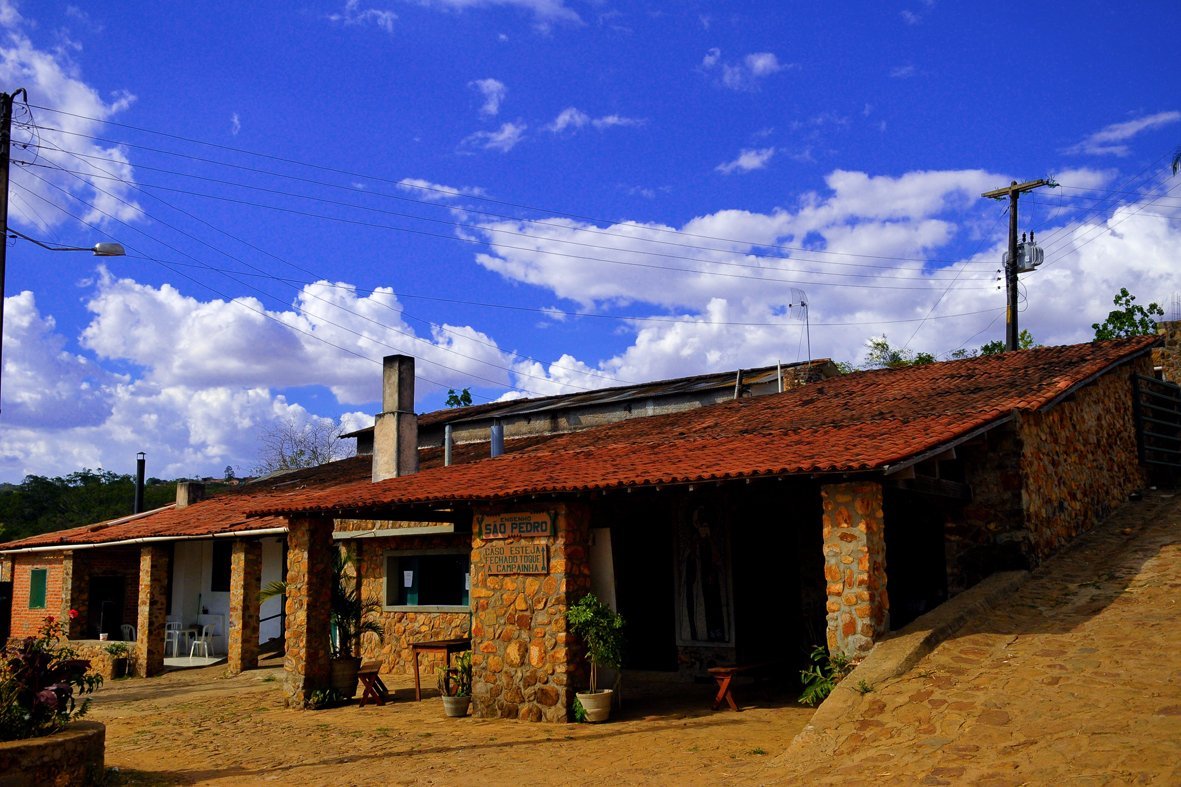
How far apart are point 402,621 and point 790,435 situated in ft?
27.7

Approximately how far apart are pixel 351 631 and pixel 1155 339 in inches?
535

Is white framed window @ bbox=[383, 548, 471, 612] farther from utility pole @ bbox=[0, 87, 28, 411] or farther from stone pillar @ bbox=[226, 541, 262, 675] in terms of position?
utility pole @ bbox=[0, 87, 28, 411]

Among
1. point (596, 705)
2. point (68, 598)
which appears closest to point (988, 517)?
point (596, 705)

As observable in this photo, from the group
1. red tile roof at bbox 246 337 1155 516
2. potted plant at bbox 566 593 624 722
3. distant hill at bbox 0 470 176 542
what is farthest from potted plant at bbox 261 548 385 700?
distant hill at bbox 0 470 176 542

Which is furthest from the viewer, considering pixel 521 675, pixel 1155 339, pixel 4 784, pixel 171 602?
pixel 171 602

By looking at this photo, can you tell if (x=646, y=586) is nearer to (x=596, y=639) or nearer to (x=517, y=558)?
(x=517, y=558)

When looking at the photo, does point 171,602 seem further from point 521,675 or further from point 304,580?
point 521,675

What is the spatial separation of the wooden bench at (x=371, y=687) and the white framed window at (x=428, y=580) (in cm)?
273

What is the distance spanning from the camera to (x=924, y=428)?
1037cm

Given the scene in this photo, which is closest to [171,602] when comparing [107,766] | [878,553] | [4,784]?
[107,766]

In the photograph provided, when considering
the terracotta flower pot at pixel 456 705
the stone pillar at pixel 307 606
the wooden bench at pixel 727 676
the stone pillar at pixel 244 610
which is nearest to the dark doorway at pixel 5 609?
the stone pillar at pixel 244 610

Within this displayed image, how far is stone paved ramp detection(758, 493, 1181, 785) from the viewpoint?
6.65 meters

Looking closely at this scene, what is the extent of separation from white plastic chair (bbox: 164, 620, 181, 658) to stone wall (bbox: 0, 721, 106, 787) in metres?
13.5

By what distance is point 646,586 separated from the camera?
15.7 metres
